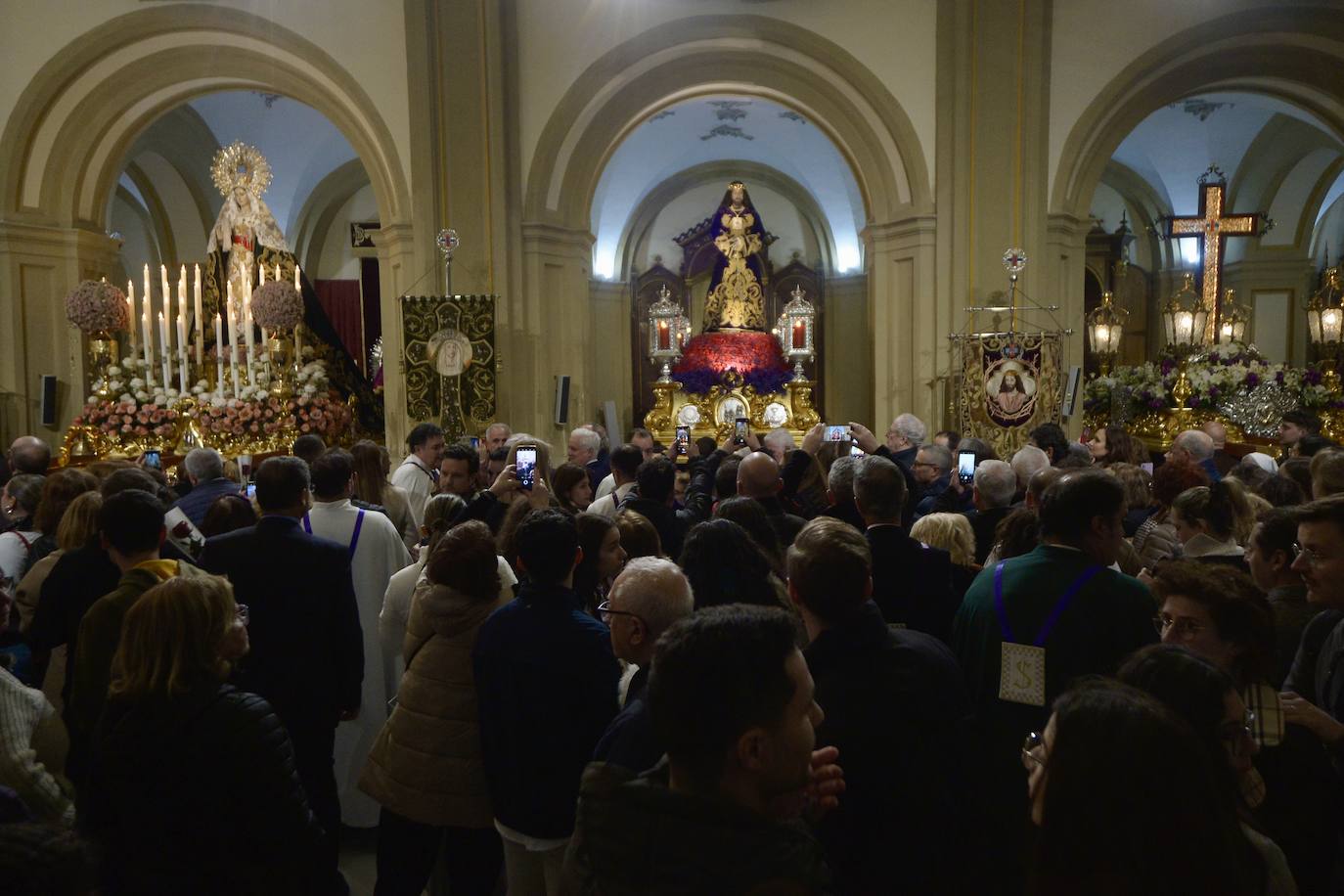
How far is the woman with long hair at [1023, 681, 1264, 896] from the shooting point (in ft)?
4.10

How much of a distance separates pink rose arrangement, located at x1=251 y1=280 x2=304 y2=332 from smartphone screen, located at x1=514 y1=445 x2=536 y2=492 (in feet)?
20.2

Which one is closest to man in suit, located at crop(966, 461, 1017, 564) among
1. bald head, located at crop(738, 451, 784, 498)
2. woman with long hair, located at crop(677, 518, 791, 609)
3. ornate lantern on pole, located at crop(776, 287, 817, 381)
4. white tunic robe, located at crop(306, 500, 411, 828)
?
bald head, located at crop(738, 451, 784, 498)

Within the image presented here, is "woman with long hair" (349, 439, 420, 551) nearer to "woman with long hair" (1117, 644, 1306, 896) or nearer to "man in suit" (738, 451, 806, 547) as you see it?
"man in suit" (738, 451, 806, 547)

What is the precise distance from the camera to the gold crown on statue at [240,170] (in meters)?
10.6

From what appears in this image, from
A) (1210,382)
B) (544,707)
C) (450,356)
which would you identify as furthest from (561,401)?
(544,707)

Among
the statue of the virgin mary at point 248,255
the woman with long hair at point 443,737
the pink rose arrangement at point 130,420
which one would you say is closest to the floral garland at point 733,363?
the statue of the virgin mary at point 248,255

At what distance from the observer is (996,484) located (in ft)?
14.0

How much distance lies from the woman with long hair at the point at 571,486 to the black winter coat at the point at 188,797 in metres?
2.62

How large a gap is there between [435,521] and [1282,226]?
15.2 metres

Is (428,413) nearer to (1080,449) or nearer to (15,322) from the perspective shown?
(15,322)

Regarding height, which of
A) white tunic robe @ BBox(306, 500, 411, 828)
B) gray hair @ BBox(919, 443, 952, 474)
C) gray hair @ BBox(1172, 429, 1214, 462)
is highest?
gray hair @ BBox(1172, 429, 1214, 462)

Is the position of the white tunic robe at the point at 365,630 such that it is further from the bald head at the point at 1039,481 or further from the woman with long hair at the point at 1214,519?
the woman with long hair at the point at 1214,519

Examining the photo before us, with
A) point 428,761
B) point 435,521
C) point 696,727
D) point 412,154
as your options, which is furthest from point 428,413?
point 696,727

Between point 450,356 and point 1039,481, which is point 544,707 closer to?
point 1039,481
